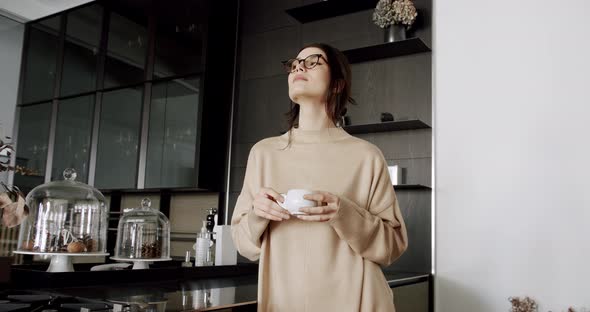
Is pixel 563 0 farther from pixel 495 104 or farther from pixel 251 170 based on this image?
pixel 251 170

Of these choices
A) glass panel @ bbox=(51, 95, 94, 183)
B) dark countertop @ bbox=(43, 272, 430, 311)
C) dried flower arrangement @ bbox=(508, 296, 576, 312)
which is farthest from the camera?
glass panel @ bbox=(51, 95, 94, 183)

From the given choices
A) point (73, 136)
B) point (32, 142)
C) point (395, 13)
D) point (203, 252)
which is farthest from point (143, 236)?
point (32, 142)

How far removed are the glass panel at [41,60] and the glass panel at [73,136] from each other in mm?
299

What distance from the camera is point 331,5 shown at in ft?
10.7

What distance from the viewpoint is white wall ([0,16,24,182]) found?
15.3ft

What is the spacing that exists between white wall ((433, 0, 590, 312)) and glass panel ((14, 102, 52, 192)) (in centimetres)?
324

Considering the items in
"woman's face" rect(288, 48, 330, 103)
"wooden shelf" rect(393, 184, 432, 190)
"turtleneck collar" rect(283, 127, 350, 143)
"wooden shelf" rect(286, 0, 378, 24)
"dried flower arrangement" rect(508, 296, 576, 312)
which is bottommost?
"dried flower arrangement" rect(508, 296, 576, 312)

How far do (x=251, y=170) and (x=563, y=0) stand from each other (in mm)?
2358

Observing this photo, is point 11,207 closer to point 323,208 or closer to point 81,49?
point 323,208

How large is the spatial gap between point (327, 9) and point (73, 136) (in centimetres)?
233

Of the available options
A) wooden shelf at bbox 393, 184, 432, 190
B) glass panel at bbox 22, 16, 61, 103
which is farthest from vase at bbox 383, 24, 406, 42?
glass panel at bbox 22, 16, 61, 103

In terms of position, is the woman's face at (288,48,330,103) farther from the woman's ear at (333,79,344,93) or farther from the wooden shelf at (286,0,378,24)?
the wooden shelf at (286,0,378,24)

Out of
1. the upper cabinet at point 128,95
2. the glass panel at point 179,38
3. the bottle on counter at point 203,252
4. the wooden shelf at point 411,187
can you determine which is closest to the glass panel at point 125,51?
the upper cabinet at point 128,95

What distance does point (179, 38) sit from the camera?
375cm
